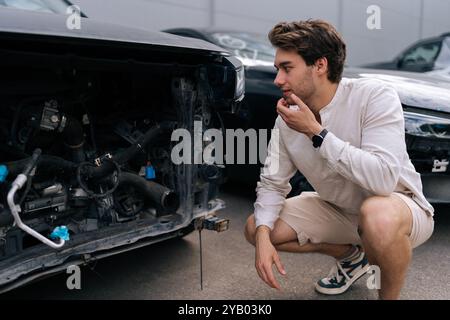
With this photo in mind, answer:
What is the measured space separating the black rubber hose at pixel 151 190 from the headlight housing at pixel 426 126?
138 centimetres

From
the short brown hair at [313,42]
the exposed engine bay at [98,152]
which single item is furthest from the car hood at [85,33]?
the short brown hair at [313,42]

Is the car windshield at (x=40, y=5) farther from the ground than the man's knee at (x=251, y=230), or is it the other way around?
the car windshield at (x=40, y=5)

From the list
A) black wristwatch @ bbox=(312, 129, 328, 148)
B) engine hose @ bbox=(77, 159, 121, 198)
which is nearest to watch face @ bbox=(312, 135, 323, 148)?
black wristwatch @ bbox=(312, 129, 328, 148)

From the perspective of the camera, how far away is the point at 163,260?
255 cm

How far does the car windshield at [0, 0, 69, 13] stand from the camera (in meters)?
2.53

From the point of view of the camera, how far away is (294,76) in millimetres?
1830

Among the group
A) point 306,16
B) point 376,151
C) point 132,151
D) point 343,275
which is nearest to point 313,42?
point 376,151

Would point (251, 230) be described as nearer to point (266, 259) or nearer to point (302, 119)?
point (266, 259)

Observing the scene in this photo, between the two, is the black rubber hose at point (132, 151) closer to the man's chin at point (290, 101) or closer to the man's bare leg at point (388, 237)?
the man's chin at point (290, 101)

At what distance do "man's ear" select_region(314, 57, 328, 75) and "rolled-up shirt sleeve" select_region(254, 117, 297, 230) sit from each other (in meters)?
0.32

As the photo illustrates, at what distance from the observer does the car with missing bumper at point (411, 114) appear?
98.8 inches

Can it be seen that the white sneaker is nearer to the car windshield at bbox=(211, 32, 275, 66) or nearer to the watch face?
the watch face

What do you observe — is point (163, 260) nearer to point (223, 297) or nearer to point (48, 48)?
point (223, 297)

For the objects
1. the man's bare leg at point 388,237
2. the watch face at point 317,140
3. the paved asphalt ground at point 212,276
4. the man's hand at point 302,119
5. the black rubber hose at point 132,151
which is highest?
the man's hand at point 302,119
